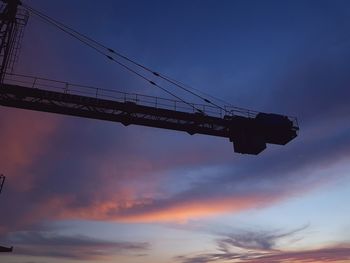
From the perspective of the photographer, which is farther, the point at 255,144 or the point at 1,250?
the point at 1,250

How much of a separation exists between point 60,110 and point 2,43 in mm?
9294

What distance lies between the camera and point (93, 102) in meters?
33.8

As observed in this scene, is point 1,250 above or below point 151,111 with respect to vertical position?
below

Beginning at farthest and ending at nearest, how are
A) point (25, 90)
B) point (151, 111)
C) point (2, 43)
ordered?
point (2, 43)
point (151, 111)
point (25, 90)

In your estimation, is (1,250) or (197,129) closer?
(197,129)

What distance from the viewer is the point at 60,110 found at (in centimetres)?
3350

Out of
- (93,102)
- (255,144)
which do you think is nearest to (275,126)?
(255,144)

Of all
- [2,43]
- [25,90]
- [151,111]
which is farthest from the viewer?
[2,43]

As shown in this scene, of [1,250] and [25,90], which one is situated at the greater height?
[25,90]

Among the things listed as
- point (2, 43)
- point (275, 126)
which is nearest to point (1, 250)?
point (2, 43)

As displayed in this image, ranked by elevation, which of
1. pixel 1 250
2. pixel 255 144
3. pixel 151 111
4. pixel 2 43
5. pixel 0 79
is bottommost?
pixel 1 250

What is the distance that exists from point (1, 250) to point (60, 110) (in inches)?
582

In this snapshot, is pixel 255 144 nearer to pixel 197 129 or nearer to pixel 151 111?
pixel 197 129

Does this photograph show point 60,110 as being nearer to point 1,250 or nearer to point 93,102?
point 93,102
